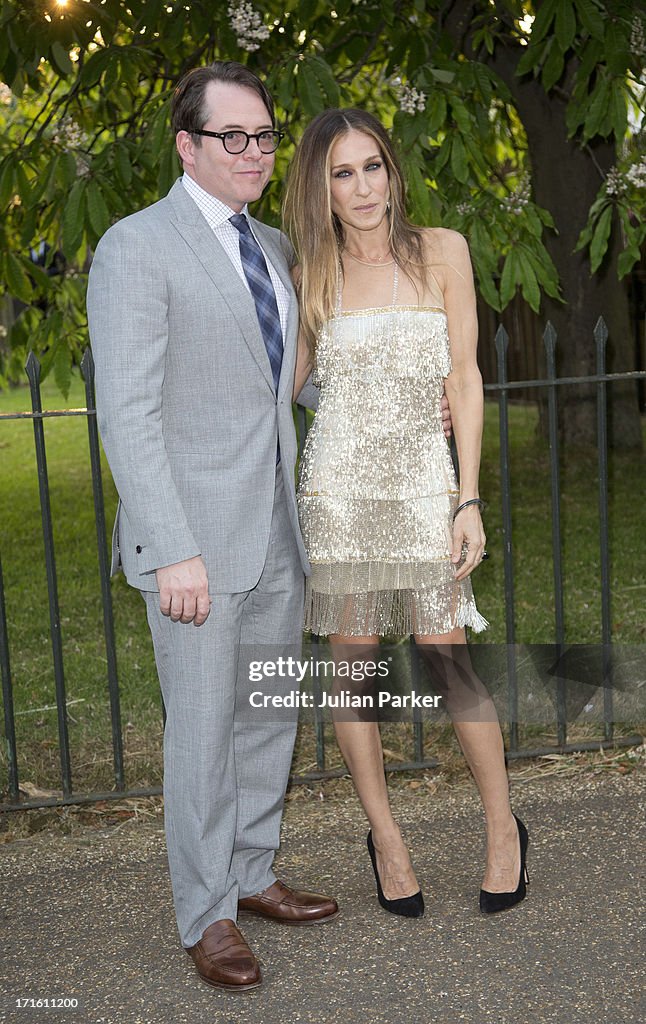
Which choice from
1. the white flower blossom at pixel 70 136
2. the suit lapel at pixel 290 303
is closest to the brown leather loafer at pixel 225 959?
the suit lapel at pixel 290 303

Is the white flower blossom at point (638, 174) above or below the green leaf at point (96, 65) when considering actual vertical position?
below

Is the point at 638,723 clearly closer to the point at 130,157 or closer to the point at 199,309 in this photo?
the point at 199,309

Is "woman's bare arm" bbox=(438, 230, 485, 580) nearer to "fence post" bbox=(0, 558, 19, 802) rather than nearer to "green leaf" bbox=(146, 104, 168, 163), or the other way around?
"fence post" bbox=(0, 558, 19, 802)

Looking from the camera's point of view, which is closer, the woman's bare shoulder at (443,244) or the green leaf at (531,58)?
the woman's bare shoulder at (443,244)

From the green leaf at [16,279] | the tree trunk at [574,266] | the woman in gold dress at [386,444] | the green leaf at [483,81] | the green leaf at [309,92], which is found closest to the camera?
the woman in gold dress at [386,444]

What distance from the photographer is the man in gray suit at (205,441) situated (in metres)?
2.78

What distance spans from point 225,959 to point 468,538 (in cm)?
129

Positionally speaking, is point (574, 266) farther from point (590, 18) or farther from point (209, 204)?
point (209, 204)

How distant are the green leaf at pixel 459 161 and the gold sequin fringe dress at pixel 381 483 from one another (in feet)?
6.70

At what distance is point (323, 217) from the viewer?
3.09 m

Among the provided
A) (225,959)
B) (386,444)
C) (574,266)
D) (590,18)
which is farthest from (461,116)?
(574,266)

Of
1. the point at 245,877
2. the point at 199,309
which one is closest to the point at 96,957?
the point at 245,877

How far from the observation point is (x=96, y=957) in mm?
3193

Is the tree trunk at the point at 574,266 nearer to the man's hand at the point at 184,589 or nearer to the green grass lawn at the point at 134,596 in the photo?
the green grass lawn at the point at 134,596
